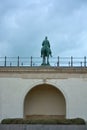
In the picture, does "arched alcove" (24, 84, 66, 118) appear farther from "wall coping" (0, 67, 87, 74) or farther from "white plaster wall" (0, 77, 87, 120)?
"wall coping" (0, 67, 87, 74)

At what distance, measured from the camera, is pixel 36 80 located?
39.8 meters

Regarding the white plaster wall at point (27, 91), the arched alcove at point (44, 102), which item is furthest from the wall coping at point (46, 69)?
the arched alcove at point (44, 102)

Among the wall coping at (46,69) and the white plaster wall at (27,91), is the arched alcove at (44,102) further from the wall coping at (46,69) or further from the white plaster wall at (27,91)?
the wall coping at (46,69)

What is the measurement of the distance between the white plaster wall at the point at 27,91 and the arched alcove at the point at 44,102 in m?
1.45

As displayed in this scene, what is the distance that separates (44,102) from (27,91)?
2586 mm

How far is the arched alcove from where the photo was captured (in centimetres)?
4116

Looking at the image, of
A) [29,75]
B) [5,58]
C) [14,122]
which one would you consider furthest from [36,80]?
[14,122]

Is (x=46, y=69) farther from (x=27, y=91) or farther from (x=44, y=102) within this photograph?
(x=44, y=102)

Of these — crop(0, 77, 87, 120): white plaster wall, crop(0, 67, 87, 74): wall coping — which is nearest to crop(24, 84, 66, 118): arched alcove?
crop(0, 77, 87, 120): white plaster wall

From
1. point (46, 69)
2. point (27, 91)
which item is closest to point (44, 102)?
point (27, 91)

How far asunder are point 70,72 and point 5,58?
Result: 19.8 feet

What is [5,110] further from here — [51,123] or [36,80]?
[51,123]

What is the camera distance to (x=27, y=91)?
39.8m
